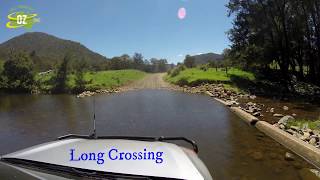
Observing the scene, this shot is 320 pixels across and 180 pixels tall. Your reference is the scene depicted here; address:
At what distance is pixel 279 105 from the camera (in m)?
23.0

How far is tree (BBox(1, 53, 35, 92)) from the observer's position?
4716cm

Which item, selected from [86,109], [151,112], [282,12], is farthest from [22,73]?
[282,12]

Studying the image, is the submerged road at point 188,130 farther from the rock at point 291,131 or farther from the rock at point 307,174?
the rock at point 291,131

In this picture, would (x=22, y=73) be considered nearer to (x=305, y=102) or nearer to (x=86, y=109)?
(x=86, y=109)

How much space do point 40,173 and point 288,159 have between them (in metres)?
8.81

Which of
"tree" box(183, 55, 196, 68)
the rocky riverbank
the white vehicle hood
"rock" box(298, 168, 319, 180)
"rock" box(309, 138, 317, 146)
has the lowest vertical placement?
"rock" box(298, 168, 319, 180)

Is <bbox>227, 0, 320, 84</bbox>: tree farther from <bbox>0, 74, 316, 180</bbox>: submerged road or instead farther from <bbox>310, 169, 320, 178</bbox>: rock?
<bbox>310, 169, 320, 178</bbox>: rock

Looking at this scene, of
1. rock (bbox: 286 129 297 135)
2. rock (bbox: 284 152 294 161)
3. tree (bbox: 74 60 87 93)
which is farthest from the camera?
tree (bbox: 74 60 87 93)

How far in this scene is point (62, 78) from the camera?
4475cm

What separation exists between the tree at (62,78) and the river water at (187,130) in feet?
59.7

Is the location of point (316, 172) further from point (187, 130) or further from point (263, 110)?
point (263, 110)

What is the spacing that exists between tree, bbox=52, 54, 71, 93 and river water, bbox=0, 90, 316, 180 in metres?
18.2

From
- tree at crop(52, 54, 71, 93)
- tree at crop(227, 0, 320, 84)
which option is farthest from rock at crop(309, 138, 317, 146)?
tree at crop(52, 54, 71, 93)

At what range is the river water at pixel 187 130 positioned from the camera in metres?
10.1
